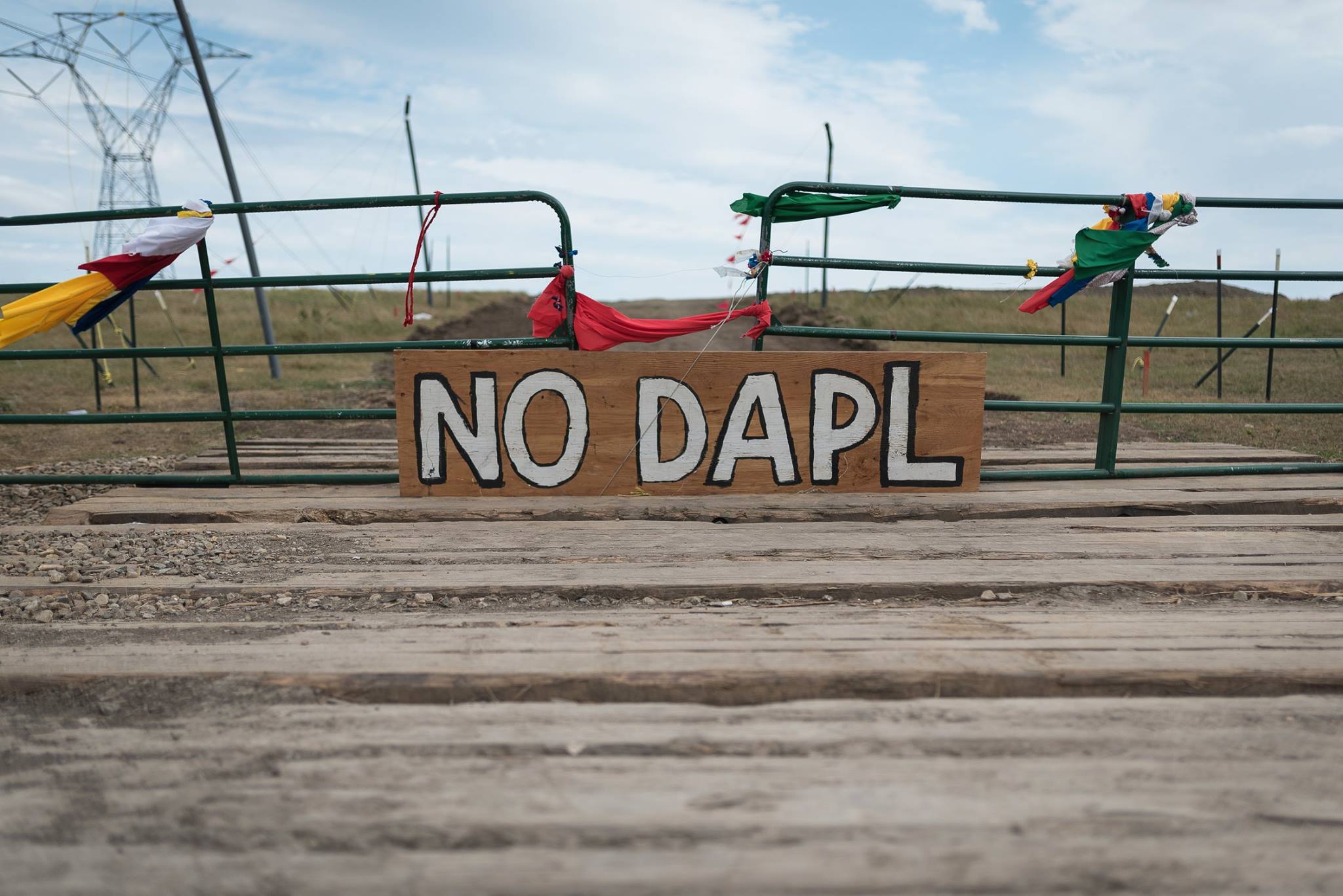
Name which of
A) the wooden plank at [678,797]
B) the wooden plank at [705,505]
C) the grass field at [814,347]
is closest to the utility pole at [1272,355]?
the grass field at [814,347]

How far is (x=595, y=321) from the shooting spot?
4.34 m

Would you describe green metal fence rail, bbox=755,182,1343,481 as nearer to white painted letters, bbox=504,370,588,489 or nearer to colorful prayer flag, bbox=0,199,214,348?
white painted letters, bbox=504,370,588,489

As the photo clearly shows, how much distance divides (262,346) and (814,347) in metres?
15.8

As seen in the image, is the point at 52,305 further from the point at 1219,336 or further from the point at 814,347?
the point at 814,347

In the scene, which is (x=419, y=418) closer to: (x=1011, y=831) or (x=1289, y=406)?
(x=1011, y=831)

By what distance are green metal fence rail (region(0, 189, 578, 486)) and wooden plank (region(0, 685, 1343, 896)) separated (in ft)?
8.33

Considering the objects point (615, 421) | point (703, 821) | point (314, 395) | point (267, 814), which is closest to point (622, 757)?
point (703, 821)

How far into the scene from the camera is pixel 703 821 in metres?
1.50

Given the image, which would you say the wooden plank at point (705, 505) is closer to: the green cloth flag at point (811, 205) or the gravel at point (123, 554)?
the gravel at point (123, 554)

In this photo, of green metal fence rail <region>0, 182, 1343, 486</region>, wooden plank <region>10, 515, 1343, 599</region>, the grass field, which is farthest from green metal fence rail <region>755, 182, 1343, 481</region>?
the grass field

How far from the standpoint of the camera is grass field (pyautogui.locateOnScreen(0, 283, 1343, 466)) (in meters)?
8.91

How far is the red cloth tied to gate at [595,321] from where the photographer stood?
4305 millimetres

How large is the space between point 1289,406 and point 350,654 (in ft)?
15.3

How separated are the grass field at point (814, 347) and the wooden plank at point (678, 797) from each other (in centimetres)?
618
